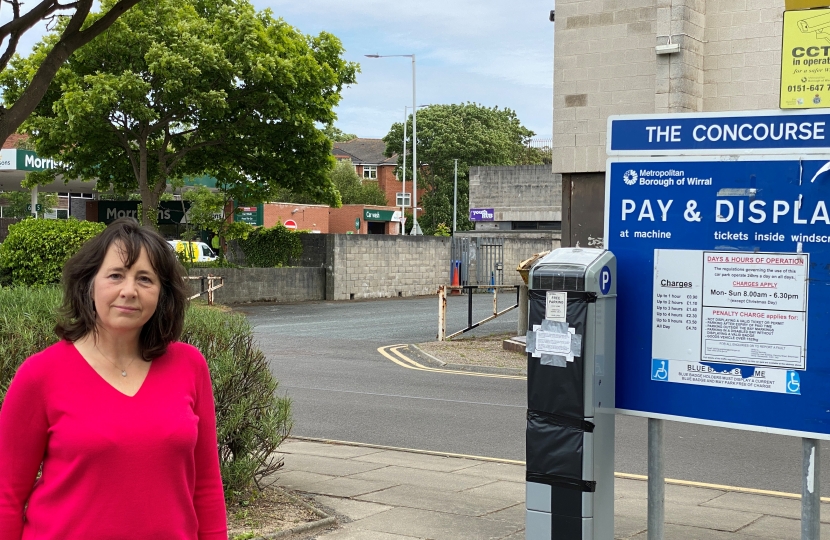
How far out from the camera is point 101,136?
84.5 ft

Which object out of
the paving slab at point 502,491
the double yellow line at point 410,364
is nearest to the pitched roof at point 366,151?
the double yellow line at point 410,364

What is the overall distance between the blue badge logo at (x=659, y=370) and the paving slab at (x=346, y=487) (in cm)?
268

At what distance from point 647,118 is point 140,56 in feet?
72.1

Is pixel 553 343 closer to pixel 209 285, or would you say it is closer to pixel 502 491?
pixel 502 491

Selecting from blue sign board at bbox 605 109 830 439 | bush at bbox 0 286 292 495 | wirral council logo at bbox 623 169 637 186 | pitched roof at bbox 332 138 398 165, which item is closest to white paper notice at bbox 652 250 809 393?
blue sign board at bbox 605 109 830 439

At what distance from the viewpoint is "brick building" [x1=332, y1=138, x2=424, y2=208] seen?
83.1 metres

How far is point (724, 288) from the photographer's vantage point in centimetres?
478

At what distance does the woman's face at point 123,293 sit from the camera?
274 cm

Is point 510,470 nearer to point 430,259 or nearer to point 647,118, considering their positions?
point 647,118

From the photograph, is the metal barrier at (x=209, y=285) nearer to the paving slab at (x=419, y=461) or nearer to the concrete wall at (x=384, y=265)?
the concrete wall at (x=384, y=265)

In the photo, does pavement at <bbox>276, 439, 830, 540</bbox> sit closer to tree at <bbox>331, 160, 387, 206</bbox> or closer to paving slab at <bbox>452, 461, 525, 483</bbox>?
paving slab at <bbox>452, 461, 525, 483</bbox>

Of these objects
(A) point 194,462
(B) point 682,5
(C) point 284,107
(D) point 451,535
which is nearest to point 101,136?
A: (C) point 284,107

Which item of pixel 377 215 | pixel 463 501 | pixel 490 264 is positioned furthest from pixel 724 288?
pixel 377 215

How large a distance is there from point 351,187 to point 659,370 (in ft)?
231
